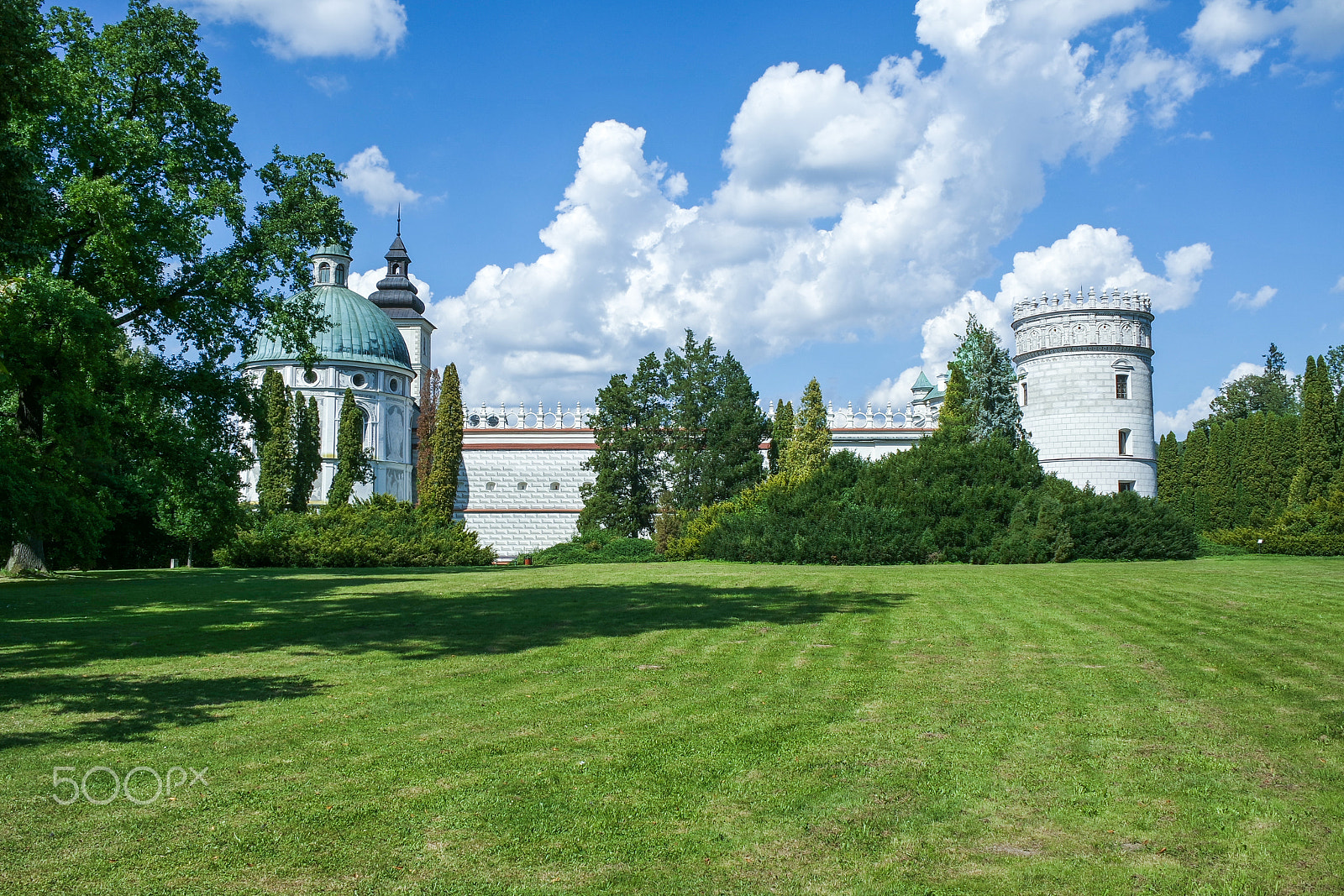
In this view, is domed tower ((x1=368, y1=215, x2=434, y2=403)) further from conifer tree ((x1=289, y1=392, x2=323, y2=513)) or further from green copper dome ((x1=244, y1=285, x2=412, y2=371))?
conifer tree ((x1=289, y1=392, x2=323, y2=513))

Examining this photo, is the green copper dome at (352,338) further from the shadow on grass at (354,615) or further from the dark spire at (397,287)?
the shadow on grass at (354,615)

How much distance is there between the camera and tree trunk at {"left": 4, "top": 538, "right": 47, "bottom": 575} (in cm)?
2030

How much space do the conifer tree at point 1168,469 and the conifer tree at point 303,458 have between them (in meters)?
41.7

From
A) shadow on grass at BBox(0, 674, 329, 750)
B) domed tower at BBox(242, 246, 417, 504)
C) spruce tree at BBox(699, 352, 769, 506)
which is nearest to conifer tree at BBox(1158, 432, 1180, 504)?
spruce tree at BBox(699, 352, 769, 506)

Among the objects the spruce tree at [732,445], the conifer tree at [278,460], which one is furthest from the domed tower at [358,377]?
the spruce tree at [732,445]

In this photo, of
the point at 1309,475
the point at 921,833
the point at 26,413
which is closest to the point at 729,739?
the point at 921,833

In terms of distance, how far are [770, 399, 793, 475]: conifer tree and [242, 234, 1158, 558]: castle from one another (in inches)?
103

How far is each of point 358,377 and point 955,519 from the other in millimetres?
36663

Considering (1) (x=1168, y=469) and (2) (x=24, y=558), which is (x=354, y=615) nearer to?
(2) (x=24, y=558)

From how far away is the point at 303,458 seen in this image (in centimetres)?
4216

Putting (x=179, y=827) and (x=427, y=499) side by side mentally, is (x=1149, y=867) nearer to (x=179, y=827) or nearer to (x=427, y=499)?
(x=179, y=827)

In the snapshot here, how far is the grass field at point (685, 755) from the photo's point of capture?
405 cm

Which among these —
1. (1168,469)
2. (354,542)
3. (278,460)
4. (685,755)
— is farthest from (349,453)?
(685,755)

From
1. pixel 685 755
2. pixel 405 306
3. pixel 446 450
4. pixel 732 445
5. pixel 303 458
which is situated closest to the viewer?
pixel 685 755
